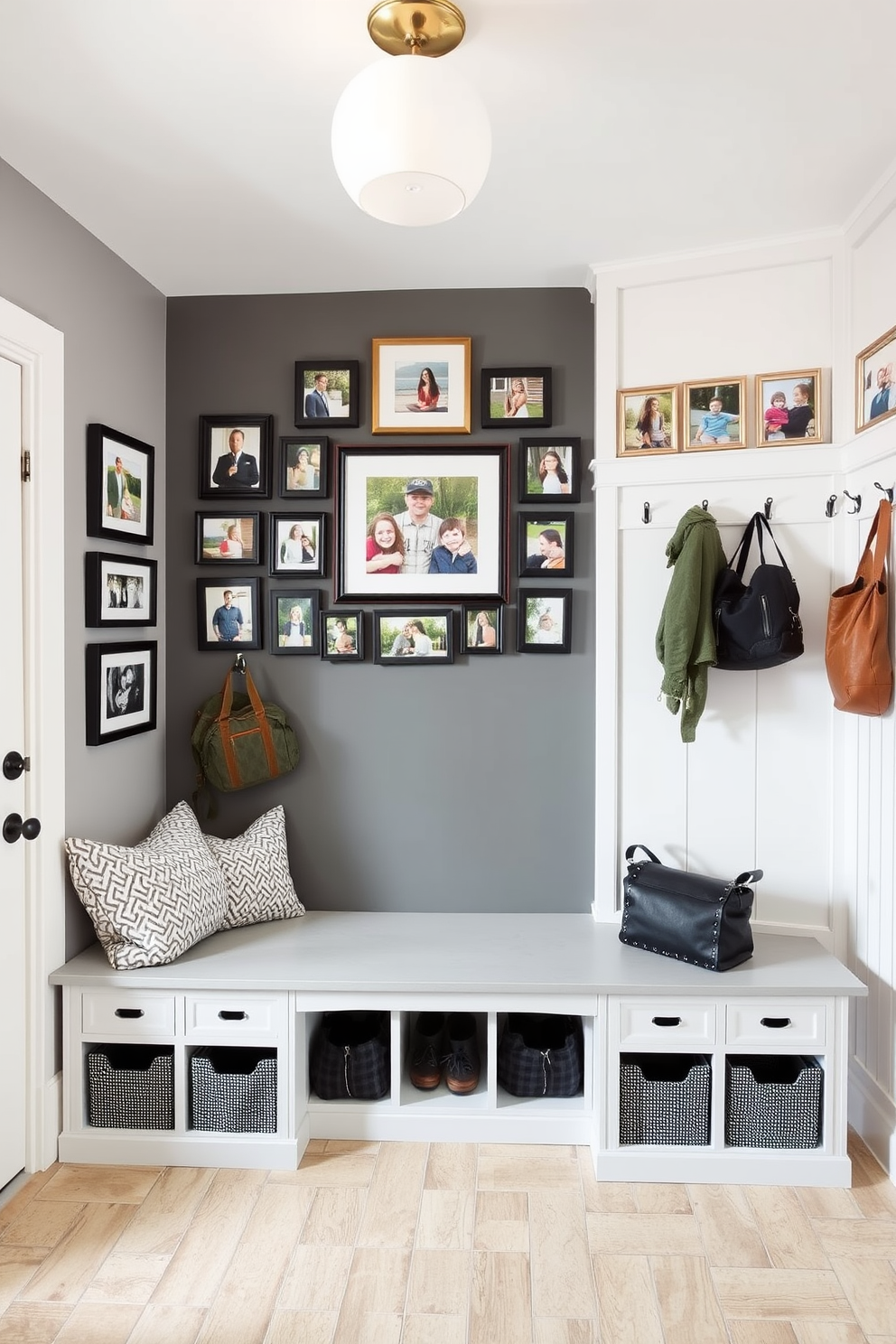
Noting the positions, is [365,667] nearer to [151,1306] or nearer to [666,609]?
[666,609]

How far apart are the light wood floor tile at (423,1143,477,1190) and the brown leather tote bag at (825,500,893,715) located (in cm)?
155

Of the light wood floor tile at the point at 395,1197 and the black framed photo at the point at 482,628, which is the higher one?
the black framed photo at the point at 482,628

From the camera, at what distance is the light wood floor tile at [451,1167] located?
237 cm

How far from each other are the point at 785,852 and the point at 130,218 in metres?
2.60

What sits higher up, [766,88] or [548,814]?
[766,88]

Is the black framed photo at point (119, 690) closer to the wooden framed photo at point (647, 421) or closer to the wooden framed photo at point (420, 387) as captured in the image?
the wooden framed photo at point (420, 387)

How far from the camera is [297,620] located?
3.12 m

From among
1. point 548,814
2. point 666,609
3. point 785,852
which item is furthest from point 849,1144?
point 666,609

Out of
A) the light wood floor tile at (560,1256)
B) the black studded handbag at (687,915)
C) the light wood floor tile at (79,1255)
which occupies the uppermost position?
the black studded handbag at (687,915)

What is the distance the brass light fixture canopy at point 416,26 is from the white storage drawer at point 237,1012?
219 cm

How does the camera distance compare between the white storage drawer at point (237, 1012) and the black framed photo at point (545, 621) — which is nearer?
the white storage drawer at point (237, 1012)

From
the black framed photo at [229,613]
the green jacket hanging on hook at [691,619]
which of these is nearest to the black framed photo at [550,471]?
the green jacket hanging on hook at [691,619]

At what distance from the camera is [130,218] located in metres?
2.56

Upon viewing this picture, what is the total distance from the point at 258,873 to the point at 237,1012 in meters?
0.51
